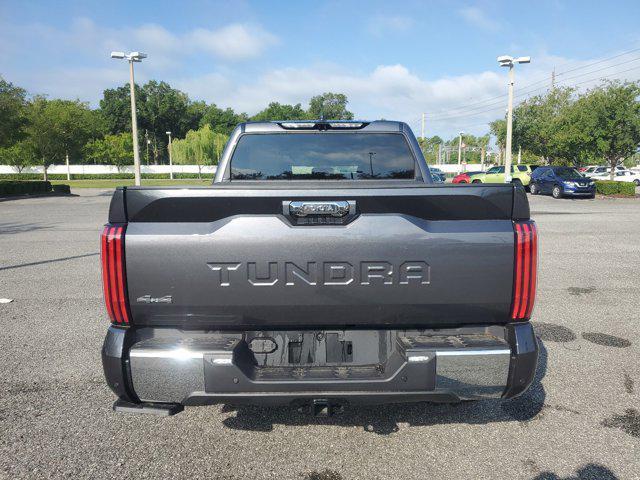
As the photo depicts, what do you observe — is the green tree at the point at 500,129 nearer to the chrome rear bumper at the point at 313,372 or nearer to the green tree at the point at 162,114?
the chrome rear bumper at the point at 313,372

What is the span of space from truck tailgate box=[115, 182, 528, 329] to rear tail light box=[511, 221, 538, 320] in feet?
0.12

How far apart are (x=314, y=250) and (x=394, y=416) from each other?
5.41 ft

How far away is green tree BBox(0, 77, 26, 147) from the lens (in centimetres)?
2606

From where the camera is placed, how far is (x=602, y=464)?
2.73 m

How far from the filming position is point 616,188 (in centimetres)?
2628

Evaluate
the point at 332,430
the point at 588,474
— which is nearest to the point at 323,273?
the point at 332,430

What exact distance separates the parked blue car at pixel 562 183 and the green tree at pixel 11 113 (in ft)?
98.8

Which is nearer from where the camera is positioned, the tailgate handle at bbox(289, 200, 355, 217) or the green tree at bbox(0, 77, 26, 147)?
the tailgate handle at bbox(289, 200, 355, 217)

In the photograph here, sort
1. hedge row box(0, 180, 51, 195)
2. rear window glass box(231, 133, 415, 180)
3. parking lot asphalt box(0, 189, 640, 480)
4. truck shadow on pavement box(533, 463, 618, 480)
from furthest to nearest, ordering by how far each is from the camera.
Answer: hedge row box(0, 180, 51, 195) < rear window glass box(231, 133, 415, 180) < parking lot asphalt box(0, 189, 640, 480) < truck shadow on pavement box(533, 463, 618, 480)

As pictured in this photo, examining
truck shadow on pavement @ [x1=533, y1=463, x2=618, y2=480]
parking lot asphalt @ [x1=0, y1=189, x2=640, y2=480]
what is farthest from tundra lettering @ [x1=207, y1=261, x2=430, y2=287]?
truck shadow on pavement @ [x1=533, y1=463, x2=618, y2=480]

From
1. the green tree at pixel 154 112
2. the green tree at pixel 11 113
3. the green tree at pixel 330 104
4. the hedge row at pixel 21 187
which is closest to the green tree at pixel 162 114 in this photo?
the green tree at pixel 154 112

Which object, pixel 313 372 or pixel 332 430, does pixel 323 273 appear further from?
pixel 332 430

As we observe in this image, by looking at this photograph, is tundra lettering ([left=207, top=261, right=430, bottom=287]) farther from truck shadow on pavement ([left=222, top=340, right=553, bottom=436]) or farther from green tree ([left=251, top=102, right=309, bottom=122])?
green tree ([left=251, top=102, right=309, bottom=122])

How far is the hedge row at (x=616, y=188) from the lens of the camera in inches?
1028
